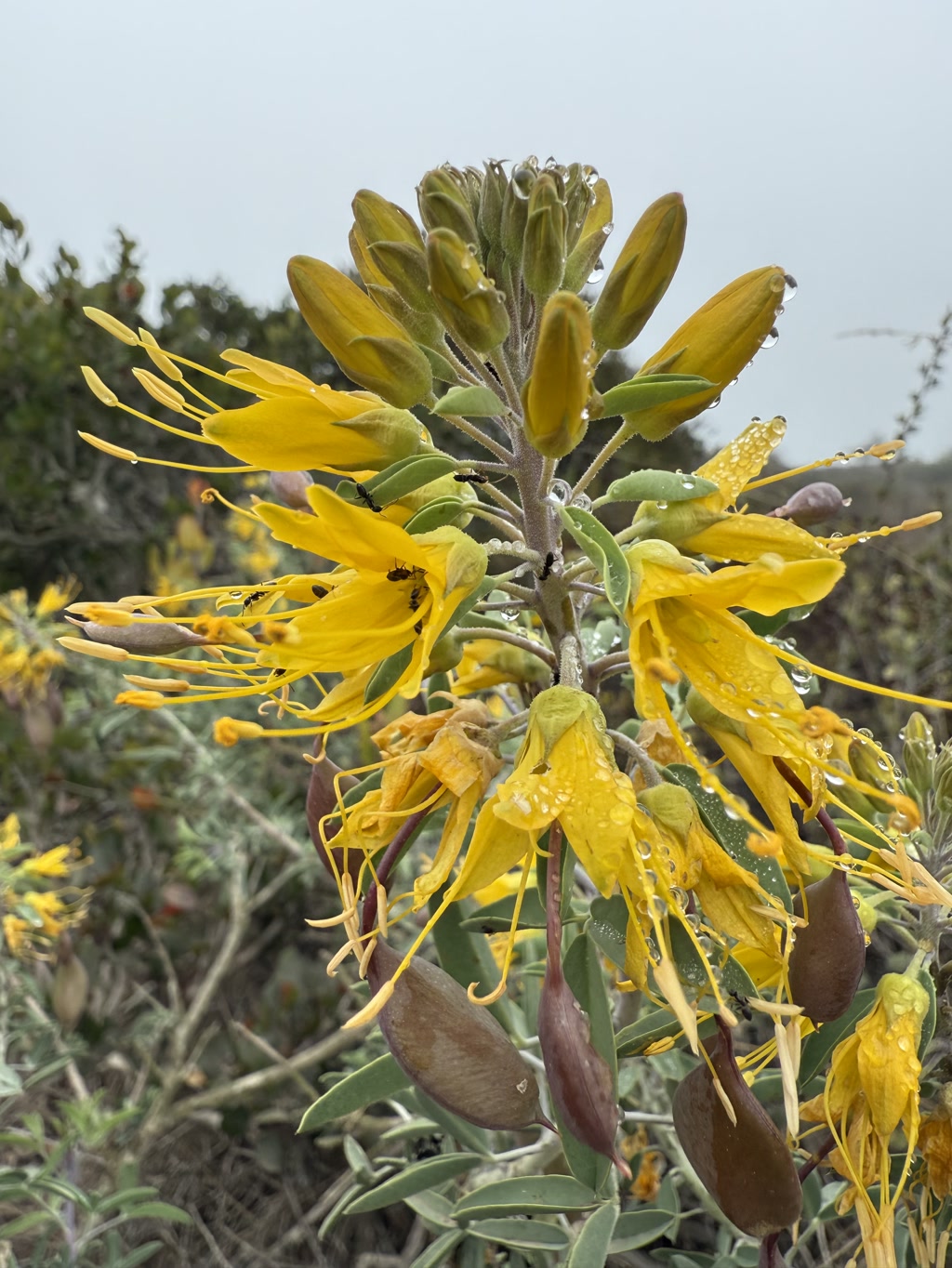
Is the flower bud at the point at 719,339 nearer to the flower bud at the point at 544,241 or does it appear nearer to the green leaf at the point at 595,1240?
the flower bud at the point at 544,241

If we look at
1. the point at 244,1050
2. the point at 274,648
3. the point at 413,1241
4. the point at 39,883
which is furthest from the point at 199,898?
the point at 274,648

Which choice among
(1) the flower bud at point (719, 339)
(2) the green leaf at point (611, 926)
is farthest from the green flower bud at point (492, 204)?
(2) the green leaf at point (611, 926)

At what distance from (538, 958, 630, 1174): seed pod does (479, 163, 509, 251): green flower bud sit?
787mm

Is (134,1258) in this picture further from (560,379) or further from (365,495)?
(560,379)

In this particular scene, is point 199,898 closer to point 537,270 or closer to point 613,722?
point 613,722

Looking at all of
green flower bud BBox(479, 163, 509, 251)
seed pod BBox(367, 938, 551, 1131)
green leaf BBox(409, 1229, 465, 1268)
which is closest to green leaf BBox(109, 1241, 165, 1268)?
green leaf BBox(409, 1229, 465, 1268)

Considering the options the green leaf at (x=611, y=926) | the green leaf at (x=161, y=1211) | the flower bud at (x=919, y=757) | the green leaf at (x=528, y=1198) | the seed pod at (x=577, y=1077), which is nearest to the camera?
the seed pod at (x=577, y=1077)

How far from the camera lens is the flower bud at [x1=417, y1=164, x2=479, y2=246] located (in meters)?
0.89

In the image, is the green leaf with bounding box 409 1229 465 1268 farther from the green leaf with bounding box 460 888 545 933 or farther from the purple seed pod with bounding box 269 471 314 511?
the purple seed pod with bounding box 269 471 314 511

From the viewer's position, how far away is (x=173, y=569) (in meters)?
3.85

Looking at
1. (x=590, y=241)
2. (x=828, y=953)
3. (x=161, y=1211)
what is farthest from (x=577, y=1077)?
(x=161, y=1211)

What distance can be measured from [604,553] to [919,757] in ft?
1.96

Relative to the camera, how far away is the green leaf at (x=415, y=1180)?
1024 millimetres

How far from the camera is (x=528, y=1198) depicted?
0.94 meters
